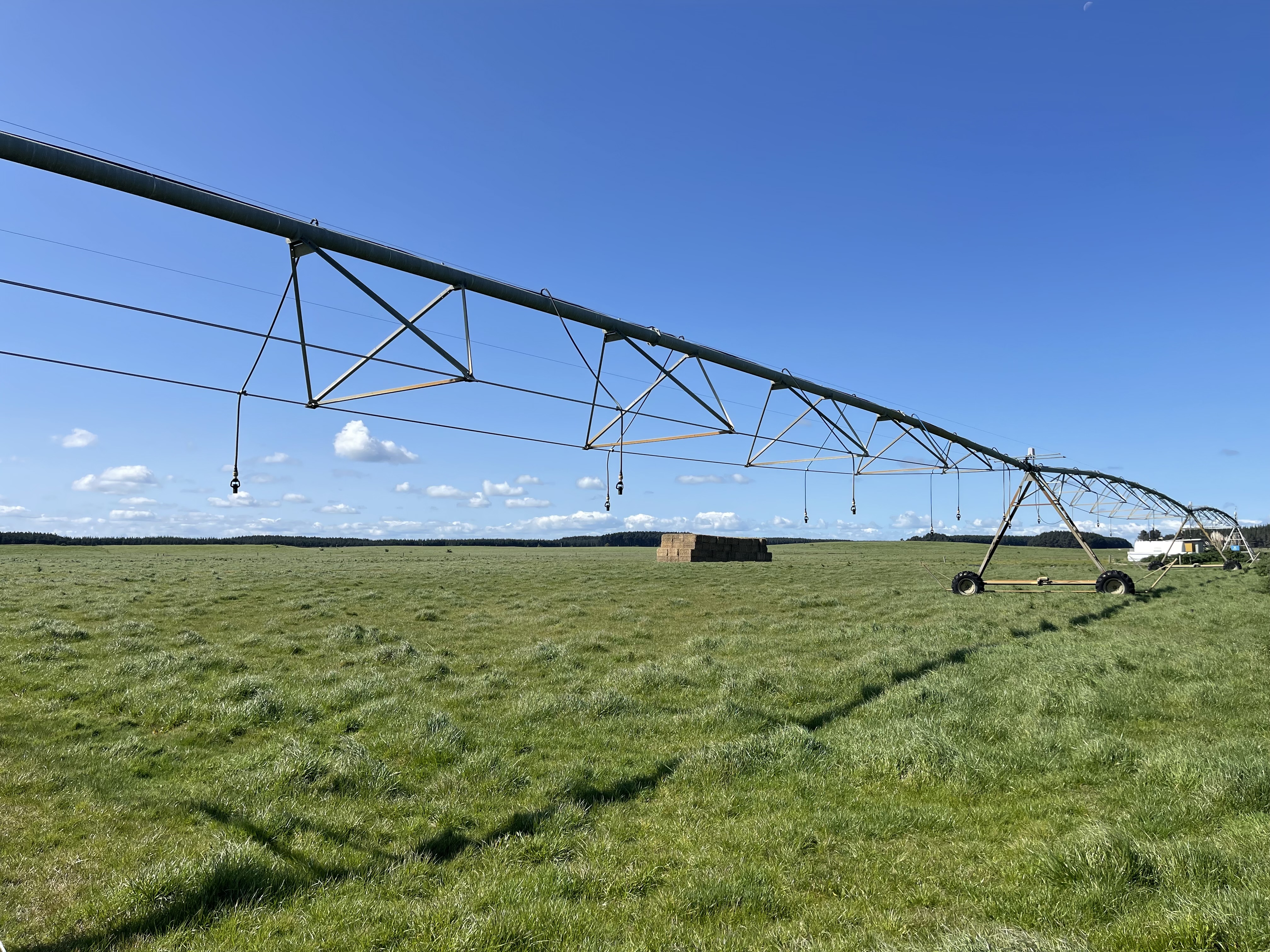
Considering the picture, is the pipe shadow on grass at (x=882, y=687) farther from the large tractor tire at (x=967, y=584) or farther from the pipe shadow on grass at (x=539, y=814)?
the large tractor tire at (x=967, y=584)

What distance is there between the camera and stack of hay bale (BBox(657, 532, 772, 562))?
56.8m

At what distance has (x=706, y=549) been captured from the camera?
57625 mm

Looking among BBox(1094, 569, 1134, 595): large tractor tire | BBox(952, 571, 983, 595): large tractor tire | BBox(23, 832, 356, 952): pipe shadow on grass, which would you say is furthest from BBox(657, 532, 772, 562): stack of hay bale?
BBox(23, 832, 356, 952): pipe shadow on grass

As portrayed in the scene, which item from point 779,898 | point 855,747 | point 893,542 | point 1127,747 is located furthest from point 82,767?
point 893,542

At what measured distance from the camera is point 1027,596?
92.7ft

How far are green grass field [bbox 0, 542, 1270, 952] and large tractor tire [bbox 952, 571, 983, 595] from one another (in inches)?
447

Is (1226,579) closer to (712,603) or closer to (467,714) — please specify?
(712,603)

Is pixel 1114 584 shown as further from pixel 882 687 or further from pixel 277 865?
pixel 277 865

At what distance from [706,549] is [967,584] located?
2826cm

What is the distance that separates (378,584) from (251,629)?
1551 centimetres

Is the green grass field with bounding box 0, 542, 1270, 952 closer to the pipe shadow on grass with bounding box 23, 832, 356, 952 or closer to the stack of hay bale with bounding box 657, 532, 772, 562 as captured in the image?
the pipe shadow on grass with bounding box 23, 832, 356, 952

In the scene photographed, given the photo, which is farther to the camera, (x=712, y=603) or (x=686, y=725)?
(x=712, y=603)

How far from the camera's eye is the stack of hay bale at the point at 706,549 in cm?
5684

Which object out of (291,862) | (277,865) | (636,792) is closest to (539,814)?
(636,792)
